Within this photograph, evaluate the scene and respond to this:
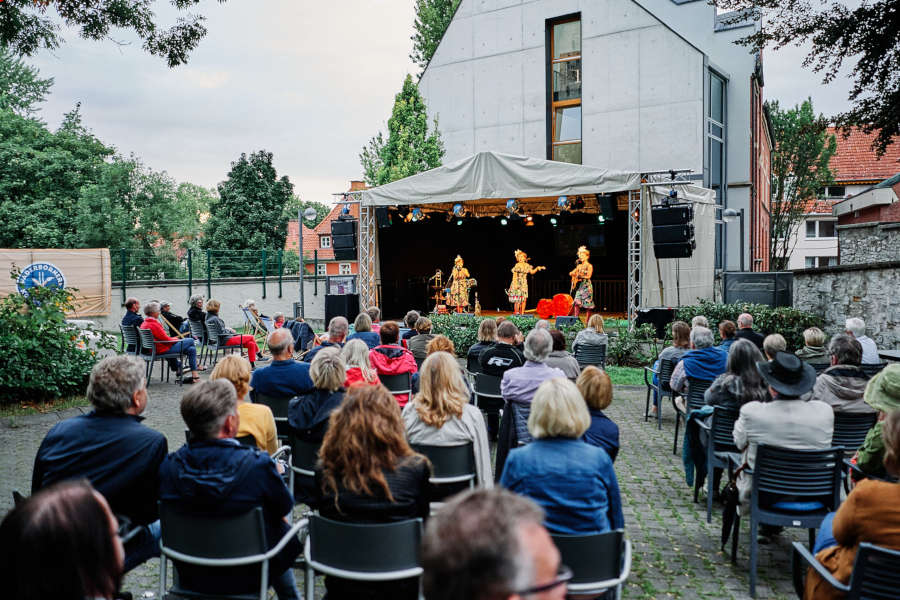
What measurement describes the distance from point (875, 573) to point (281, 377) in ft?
12.4

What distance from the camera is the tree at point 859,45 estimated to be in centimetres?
927

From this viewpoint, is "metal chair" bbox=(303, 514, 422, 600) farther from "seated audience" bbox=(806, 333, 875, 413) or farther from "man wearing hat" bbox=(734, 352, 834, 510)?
"seated audience" bbox=(806, 333, 875, 413)

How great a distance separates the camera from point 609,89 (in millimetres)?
18375

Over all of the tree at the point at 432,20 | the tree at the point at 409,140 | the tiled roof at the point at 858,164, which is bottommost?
the tree at the point at 409,140

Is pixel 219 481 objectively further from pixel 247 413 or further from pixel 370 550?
pixel 247 413

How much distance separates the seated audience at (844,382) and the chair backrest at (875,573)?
229 cm

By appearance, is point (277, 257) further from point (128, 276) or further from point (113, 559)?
point (113, 559)

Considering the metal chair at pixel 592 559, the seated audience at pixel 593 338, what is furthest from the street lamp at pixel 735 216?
the metal chair at pixel 592 559

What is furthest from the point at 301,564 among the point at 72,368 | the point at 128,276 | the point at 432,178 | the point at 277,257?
the point at 277,257

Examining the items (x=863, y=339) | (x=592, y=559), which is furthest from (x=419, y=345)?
(x=863, y=339)

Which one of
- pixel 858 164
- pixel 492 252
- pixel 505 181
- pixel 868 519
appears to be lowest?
pixel 868 519

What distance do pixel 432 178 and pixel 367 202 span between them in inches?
78.6

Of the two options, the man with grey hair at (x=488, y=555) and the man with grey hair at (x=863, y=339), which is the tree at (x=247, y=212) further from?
the man with grey hair at (x=488, y=555)

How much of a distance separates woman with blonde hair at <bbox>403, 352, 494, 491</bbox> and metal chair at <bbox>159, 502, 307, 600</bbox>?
112 centimetres
